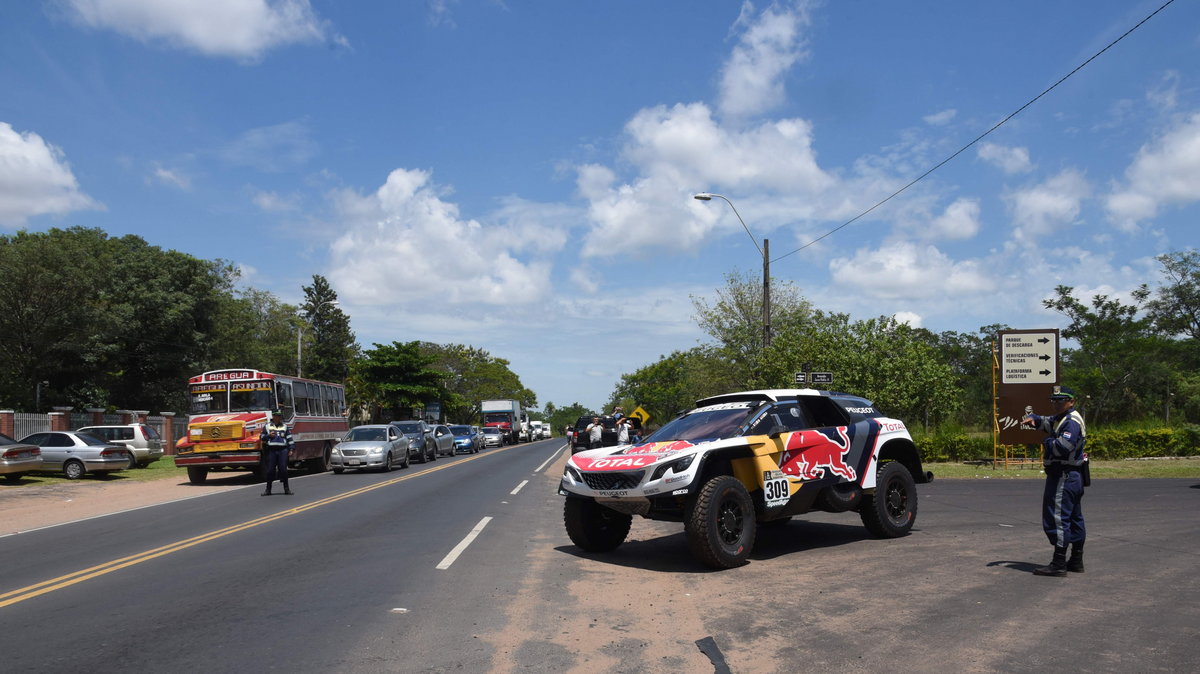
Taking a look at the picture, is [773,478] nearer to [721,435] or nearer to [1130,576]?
[721,435]

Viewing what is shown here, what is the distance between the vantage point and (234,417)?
2281 centimetres

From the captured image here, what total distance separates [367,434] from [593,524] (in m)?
18.6

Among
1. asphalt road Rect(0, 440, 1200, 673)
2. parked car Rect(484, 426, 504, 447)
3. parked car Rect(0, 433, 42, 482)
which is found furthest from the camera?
parked car Rect(484, 426, 504, 447)

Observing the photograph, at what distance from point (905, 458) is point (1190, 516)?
474 cm

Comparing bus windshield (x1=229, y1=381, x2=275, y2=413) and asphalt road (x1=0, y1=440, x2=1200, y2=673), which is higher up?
bus windshield (x1=229, y1=381, x2=275, y2=413)

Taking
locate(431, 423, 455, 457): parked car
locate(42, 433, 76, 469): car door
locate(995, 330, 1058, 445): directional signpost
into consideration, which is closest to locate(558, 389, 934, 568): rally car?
locate(995, 330, 1058, 445): directional signpost

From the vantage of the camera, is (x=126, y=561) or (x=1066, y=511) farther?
(x=126, y=561)

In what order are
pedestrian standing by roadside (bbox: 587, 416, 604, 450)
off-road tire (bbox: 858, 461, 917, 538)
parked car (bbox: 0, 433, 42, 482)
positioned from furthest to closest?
parked car (bbox: 0, 433, 42, 482), pedestrian standing by roadside (bbox: 587, 416, 604, 450), off-road tire (bbox: 858, 461, 917, 538)

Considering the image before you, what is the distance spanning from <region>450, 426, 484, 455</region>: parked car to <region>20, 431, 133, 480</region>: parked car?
1822 cm

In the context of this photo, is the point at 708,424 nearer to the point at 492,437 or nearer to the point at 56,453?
the point at 56,453

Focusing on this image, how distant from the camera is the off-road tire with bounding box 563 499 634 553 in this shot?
9641 mm

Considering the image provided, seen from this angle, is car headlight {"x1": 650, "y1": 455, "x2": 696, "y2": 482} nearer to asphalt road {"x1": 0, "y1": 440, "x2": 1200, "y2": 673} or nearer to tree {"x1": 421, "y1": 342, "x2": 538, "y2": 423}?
asphalt road {"x1": 0, "y1": 440, "x2": 1200, "y2": 673}

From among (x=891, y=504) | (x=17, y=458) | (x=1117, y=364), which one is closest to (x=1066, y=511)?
(x=891, y=504)

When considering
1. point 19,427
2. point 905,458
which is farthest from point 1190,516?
point 19,427
